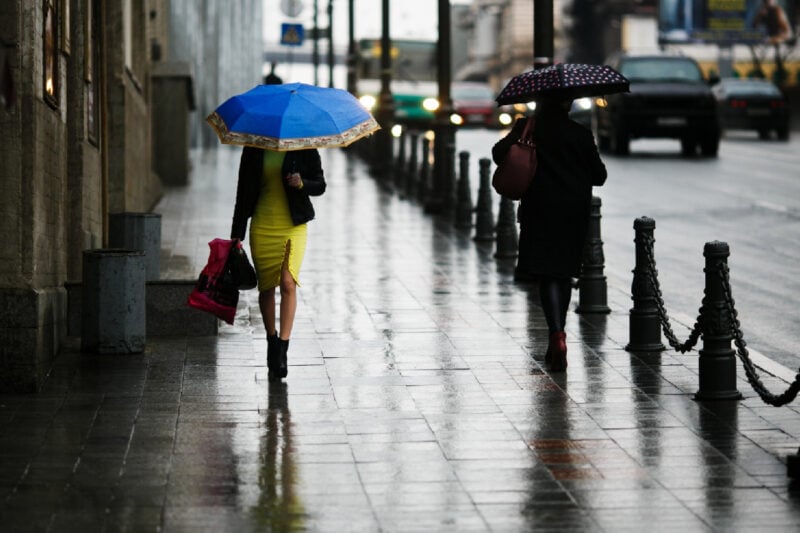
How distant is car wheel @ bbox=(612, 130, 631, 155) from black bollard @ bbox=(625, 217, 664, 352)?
24.2m

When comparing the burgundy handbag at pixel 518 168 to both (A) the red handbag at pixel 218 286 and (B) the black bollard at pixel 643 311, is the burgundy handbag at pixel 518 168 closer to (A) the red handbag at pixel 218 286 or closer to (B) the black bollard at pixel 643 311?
(B) the black bollard at pixel 643 311

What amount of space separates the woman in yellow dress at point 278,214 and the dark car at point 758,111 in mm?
36464

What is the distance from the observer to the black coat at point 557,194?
35.1 feet

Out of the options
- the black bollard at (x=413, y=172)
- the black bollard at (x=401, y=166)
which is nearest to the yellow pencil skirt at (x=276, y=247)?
the black bollard at (x=413, y=172)

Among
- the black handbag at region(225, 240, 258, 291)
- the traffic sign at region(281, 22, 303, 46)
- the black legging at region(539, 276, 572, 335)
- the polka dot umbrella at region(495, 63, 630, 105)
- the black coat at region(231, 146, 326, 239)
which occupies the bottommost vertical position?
the black legging at region(539, 276, 572, 335)

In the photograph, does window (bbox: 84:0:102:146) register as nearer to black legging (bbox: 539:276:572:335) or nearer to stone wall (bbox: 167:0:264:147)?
black legging (bbox: 539:276:572:335)

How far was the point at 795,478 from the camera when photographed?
24.6 ft

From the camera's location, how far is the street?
563 inches

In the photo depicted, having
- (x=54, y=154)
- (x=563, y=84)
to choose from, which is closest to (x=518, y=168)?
(x=563, y=84)

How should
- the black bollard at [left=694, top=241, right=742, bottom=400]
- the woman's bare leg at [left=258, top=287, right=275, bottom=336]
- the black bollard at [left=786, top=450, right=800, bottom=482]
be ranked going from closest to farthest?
the black bollard at [left=786, top=450, right=800, bottom=482] < the black bollard at [left=694, top=241, right=742, bottom=400] < the woman's bare leg at [left=258, top=287, right=275, bottom=336]

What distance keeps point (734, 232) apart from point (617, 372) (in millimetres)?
10764

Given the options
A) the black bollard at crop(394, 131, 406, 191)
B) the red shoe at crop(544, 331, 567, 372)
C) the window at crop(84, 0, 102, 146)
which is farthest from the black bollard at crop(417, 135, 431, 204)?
the red shoe at crop(544, 331, 567, 372)

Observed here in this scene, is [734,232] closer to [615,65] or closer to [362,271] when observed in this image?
[362,271]

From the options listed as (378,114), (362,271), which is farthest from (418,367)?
(378,114)
